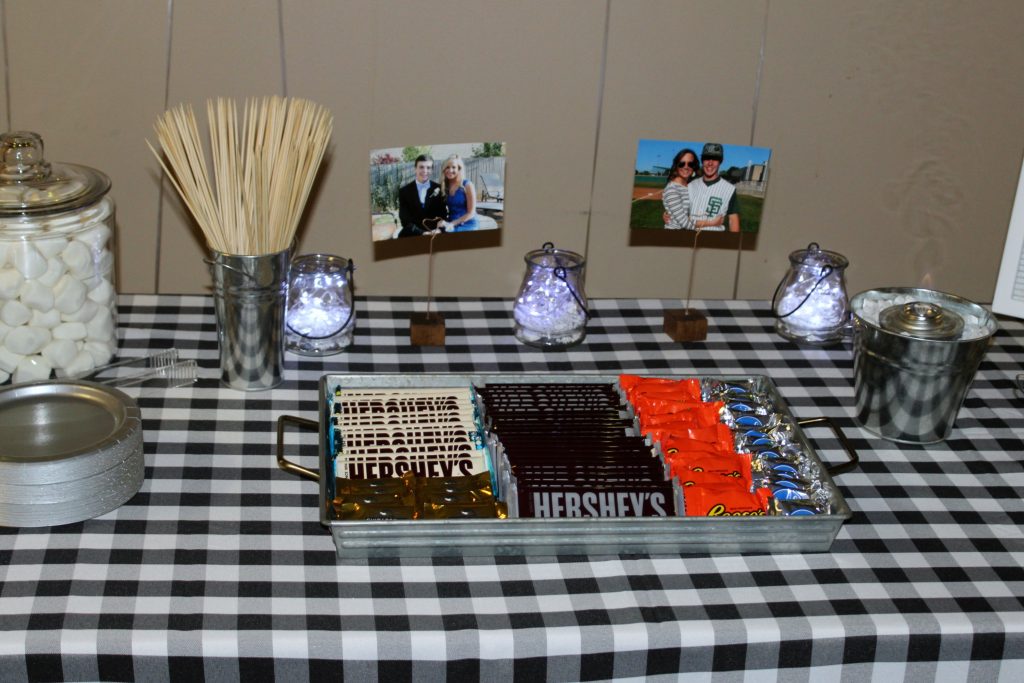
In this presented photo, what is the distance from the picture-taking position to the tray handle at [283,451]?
46.4 inches

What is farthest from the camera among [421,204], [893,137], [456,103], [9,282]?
[893,137]

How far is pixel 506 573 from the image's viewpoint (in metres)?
1.06

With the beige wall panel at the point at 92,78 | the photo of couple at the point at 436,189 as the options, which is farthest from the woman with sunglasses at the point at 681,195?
the beige wall panel at the point at 92,78

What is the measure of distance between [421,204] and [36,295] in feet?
1.68

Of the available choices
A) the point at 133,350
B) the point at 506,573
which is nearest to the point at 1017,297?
the point at 506,573

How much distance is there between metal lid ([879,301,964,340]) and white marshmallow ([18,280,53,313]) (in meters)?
1.02

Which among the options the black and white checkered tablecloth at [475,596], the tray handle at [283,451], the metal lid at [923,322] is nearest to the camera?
the black and white checkered tablecloth at [475,596]

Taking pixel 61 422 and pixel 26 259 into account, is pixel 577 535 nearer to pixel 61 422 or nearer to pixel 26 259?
pixel 61 422

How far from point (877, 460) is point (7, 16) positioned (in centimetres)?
184

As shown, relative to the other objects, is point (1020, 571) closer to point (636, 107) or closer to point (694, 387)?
point (694, 387)

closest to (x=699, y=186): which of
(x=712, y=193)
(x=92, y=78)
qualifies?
(x=712, y=193)

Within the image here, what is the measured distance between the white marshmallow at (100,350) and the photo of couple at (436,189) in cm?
39

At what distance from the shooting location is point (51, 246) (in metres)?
1.29

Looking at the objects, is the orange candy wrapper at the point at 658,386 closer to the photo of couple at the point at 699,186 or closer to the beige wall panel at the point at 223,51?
the photo of couple at the point at 699,186
